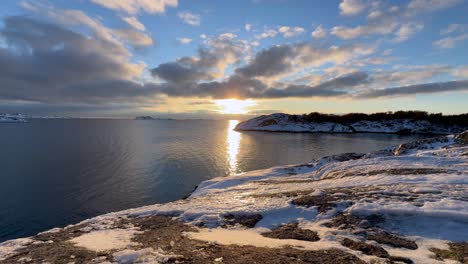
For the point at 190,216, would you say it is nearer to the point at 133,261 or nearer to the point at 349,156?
the point at 133,261

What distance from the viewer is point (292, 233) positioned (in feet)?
36.0

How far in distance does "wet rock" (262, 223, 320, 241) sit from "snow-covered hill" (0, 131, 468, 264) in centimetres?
4

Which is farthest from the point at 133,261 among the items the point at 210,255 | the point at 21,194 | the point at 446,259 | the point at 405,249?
the point at 21,194

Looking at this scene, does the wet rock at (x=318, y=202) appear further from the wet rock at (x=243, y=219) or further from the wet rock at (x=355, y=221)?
the wet rock at (x=243, y=219)

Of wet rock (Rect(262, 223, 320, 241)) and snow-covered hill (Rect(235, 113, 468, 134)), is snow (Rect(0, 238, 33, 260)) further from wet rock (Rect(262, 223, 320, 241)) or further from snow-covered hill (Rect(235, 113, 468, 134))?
snow-covered hill (Rect(235, 113, 468, 134))

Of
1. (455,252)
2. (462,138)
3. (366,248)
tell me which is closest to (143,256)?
(366,248)

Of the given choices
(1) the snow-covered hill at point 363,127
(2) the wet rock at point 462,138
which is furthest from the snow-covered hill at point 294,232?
(1) the snow-covered hill at point 363,127

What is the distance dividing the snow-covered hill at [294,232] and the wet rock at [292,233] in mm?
42

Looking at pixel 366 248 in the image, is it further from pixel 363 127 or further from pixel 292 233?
pixel 363 127

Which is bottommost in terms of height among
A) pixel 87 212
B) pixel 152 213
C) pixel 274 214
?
pixel 87 212

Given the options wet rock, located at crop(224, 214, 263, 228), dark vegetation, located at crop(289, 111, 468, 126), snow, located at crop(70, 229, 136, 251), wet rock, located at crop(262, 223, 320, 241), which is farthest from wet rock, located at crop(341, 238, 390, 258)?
dark vegetation, located at crop(289, 111, 468, 126)

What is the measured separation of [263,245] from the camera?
378 inches

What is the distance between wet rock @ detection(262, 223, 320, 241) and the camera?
34.0 feet

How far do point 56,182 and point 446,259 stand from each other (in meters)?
46.8
